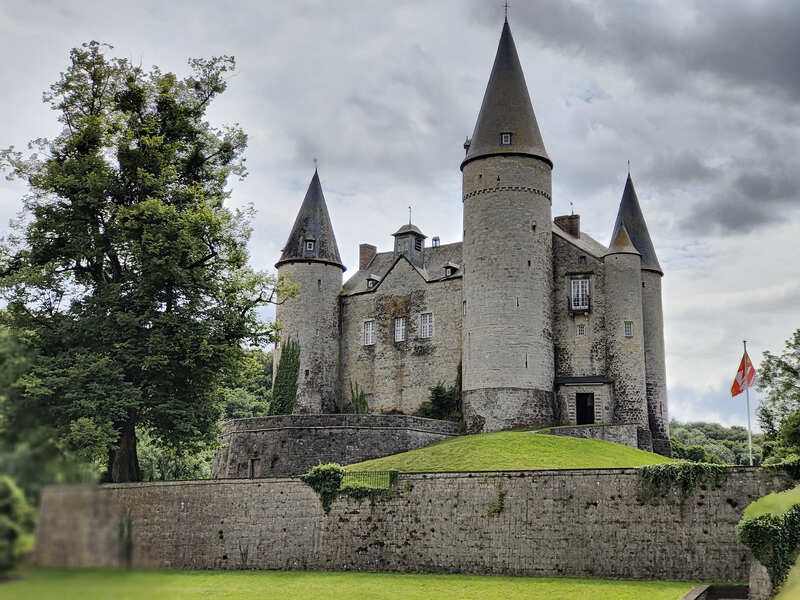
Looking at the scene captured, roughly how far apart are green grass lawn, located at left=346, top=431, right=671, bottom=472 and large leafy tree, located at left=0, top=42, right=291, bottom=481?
7889mm

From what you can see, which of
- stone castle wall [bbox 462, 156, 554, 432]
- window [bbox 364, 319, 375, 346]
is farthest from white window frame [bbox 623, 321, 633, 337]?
window [bbox 364, 319, 375, 346]

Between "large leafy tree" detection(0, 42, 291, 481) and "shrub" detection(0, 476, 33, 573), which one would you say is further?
"large leafy tree" detection(0, 42, 291, 481)

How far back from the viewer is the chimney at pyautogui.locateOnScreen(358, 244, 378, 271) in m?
52.9

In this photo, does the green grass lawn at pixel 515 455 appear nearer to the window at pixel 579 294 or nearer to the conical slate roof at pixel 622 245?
the window at pixel 579 294

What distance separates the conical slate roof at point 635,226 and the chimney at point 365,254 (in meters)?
14.7

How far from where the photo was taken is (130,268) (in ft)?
84.1

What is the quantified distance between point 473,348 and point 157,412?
19006 millimetres

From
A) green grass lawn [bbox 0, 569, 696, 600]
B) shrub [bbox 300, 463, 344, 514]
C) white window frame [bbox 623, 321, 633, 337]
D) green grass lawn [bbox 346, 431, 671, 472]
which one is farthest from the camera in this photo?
white window frame [bbox 623, 321, 633, 337]

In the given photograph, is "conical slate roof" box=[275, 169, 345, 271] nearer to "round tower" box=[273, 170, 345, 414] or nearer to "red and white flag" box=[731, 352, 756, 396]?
"round tower" box=[273, 170, 345, 414]

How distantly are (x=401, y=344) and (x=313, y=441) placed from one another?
1065cm

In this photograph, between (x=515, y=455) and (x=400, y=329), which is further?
(x=400, y=329)

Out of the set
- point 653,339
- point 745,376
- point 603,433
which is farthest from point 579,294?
point 745,376

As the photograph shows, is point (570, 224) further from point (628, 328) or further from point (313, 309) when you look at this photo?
point (313, 309)

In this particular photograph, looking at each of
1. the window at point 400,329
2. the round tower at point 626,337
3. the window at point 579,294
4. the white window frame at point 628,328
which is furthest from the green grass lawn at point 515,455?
the window at point 400,329
